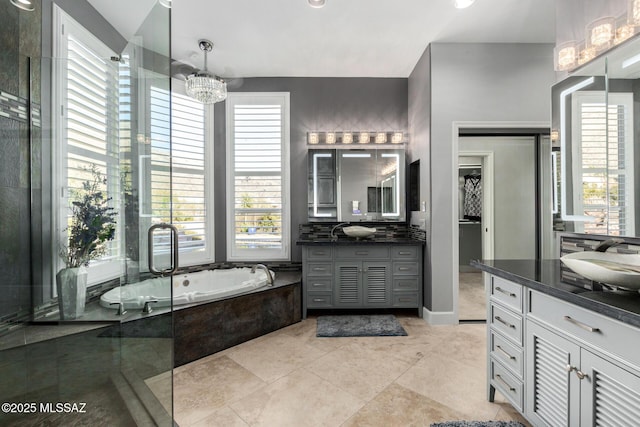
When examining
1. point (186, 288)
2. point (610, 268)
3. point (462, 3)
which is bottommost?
point (186, 288)

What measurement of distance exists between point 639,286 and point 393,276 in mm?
2236

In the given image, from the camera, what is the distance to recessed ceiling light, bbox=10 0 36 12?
1115 millimetres

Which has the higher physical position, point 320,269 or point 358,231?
point 358,231

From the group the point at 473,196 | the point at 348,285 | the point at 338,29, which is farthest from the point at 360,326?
the point at 338,29

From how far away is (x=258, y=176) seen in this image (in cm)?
373

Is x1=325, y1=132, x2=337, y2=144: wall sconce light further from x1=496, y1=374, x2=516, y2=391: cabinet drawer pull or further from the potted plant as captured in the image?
x1=496, y1=374, x2=516, y2=391: cabinet drawer pull

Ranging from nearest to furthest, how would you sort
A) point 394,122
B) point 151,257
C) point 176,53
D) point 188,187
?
point 151,257 → point 176,53 → point 188,187 → point 394,122

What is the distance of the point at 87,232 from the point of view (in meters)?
1.31

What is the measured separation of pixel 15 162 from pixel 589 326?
237cm

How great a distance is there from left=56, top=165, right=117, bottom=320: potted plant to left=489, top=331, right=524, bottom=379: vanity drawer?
7.13 feet

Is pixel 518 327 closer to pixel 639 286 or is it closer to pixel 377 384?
pixel 639 286

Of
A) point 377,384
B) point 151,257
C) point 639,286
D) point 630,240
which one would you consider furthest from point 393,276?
point 151,257

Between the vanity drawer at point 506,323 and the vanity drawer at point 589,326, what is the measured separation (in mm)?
121

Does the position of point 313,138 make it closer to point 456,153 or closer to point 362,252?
point 362,252
